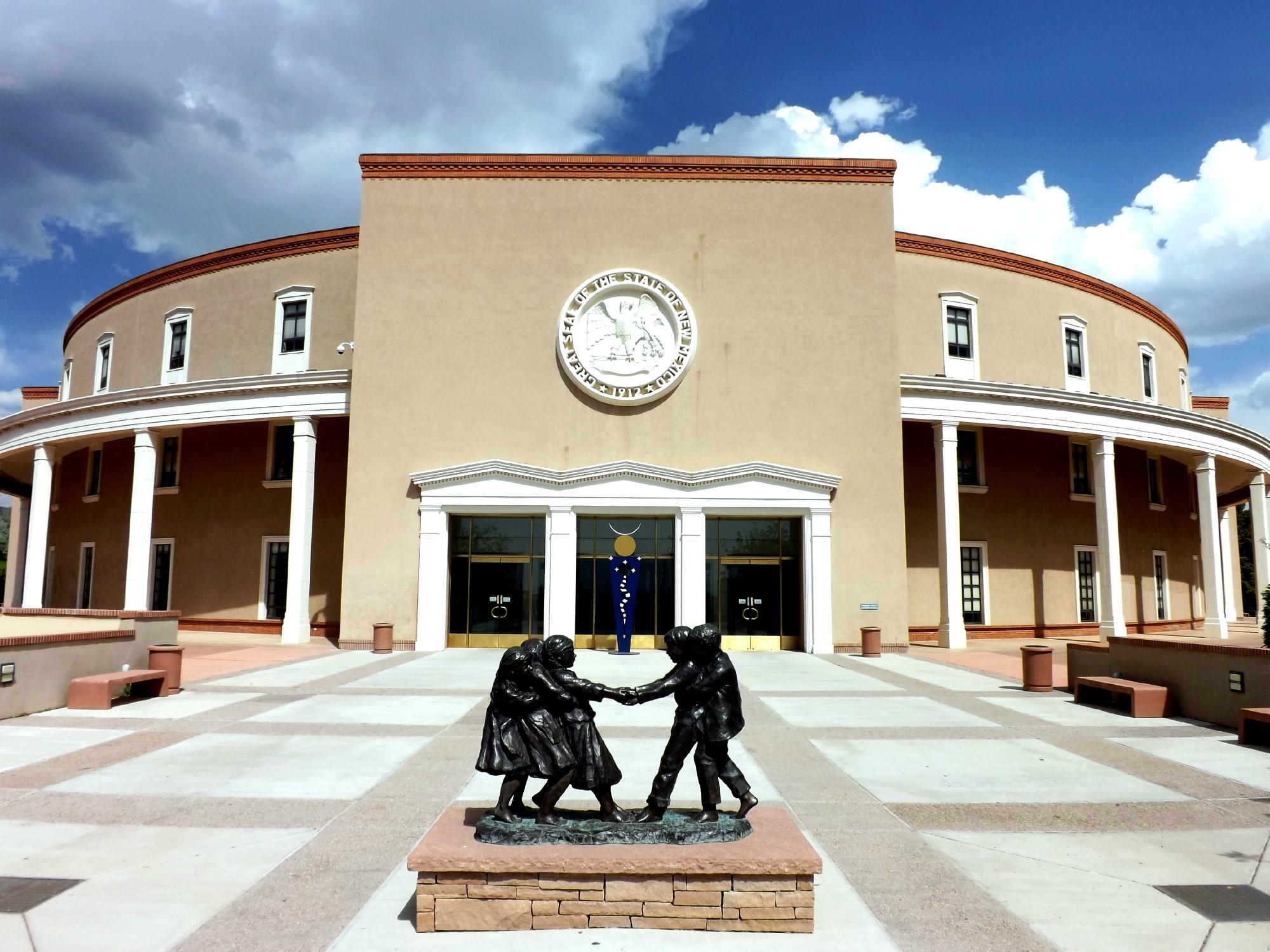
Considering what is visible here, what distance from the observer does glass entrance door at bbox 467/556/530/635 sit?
24188 mm

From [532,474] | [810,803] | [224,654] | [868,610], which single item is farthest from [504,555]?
[810,803]

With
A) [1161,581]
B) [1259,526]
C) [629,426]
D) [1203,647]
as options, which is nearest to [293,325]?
[629,426]

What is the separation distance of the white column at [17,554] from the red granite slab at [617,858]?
131 feet

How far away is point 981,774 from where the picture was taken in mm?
9297

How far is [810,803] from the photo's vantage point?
318 inches

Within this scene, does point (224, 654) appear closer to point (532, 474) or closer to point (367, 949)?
point (532, 474)

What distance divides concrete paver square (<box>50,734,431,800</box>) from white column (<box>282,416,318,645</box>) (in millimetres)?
14877

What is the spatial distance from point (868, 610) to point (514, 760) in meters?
20.1

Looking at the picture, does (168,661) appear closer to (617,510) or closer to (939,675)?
(617,510)

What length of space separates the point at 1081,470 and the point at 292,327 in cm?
2894

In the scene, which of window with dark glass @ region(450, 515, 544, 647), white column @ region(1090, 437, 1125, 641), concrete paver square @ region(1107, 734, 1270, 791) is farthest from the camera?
white column @ region(1090, 437, 1125, 641)

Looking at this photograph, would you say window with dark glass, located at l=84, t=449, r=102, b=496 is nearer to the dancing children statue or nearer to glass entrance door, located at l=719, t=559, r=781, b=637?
glass entrance door, located at l=719, t=559, r=781, b=637

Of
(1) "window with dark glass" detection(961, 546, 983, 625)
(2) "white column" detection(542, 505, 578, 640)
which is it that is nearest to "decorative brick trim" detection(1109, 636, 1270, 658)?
(2) "white column" detection(542, 505, 578, 640)

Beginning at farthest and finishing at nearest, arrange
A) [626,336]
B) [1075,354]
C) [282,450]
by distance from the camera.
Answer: [1075,354] → [282,450] → [626,336]
